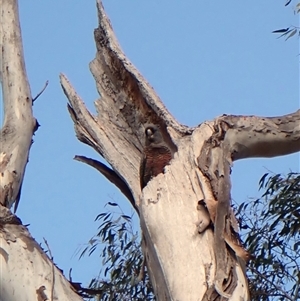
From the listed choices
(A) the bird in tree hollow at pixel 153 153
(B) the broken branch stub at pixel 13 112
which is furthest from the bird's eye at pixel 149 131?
(B) the broken branch stub at pixel 13 112

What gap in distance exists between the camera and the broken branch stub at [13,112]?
7.82ft

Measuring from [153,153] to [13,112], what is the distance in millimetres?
559

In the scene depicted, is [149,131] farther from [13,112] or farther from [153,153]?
[13,112]

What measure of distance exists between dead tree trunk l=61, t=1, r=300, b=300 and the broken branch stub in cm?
24

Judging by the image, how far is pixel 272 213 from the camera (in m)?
4.40

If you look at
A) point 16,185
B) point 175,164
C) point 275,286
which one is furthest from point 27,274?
point 275,286

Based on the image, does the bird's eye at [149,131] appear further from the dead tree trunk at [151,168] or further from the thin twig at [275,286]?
the thin twig at [275,286]

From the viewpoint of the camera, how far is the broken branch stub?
238cm

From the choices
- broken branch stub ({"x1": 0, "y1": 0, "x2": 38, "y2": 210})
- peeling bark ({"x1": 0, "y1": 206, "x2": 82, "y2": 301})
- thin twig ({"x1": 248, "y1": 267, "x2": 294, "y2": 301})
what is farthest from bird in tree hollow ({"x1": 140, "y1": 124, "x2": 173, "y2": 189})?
thin twig ({"x1": 248, "y1": 267, "x2": 294, "y2": 301})

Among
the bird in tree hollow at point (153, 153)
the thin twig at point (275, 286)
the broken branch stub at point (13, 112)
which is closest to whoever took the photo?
the broken branch stub at point (13, 112)

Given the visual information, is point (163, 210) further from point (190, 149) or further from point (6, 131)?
point (6, 131)

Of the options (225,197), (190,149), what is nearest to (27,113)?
(190,149)

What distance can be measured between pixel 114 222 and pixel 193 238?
268cm

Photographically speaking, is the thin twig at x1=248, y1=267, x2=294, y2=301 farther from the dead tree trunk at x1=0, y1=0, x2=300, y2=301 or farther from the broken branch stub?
the broken branch stub
